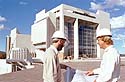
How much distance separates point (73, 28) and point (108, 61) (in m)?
47.3

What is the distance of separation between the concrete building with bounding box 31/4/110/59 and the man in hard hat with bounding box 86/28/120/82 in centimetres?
4277

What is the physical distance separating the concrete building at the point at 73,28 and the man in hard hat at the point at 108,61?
140 feet

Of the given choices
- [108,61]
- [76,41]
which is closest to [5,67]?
[108,61]

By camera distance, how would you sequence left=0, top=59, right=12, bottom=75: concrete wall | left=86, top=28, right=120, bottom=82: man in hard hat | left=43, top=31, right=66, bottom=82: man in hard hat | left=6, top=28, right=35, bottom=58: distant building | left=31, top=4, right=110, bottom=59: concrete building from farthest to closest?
left=6, top=28, right=35, bottom=58: distant building < left=31, top=4, right=110, bottom=59: concrete building < left=0, top=59, right=12, bottom=75: concrete wall < left=43, top=31, right=66, bottom=82: man in hard hat < left=86, top=28, right=120, bottom=82: man in hard hat

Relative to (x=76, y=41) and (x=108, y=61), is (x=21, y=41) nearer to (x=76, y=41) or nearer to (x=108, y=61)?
(x=76, y=41)

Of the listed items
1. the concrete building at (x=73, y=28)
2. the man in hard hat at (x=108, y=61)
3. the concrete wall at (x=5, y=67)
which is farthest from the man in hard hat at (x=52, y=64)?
the concrete building at (x=73, y=28)

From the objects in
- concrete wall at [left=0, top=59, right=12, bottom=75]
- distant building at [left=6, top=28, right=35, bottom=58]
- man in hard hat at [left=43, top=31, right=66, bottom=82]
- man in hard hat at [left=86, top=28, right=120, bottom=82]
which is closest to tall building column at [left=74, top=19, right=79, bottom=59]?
distant building at [left=6, top=28, right=35, bottom=58]

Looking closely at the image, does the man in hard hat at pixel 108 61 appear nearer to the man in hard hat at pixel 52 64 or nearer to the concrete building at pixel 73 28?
the man in hard hat at pixel 52 64

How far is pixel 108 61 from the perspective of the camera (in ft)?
7.93

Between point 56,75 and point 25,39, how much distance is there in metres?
60.5

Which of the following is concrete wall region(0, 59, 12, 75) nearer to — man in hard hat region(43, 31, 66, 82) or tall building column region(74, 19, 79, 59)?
man in hard hat region(43, 31, 66, 82)

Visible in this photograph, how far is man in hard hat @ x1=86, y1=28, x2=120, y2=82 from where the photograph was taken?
238cm

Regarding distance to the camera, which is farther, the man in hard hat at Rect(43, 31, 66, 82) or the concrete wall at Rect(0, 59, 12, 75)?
the concrete wall at Rect(0, 59, 12, 75)

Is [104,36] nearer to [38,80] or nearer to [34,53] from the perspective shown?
[38,80]
